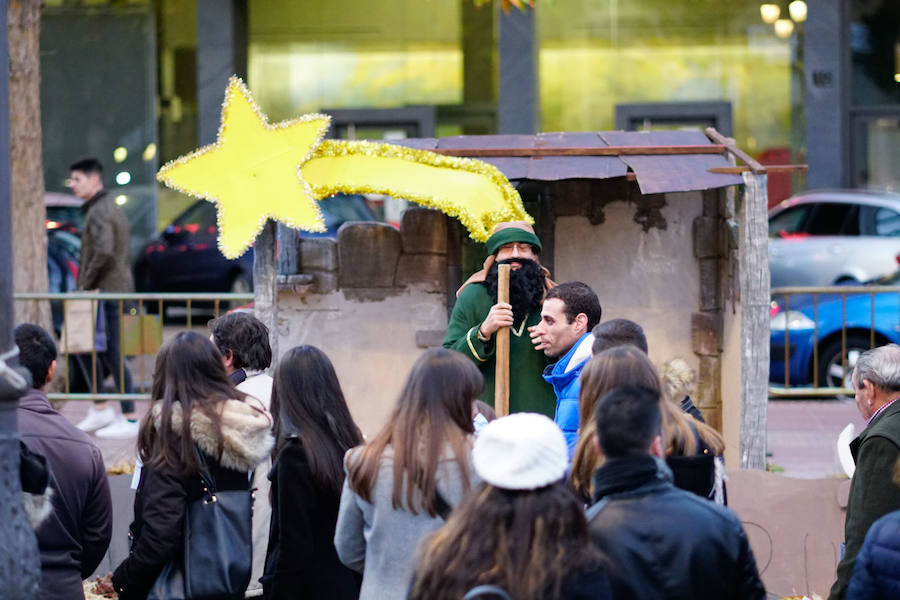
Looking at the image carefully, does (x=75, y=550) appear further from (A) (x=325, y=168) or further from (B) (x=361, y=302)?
(B) (x=361, y=302)

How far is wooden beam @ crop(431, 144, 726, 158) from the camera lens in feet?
24.0

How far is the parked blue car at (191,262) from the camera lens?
1573 cm

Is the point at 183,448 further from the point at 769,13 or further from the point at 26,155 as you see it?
the point at 769,13

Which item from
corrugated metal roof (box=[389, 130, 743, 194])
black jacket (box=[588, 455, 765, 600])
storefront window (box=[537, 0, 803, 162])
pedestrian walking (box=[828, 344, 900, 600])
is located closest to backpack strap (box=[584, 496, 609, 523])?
black jacket (box=[588, 455, 765, 600])

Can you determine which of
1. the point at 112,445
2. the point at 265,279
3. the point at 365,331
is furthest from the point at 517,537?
the point at 112,445

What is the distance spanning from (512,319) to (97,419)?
522 centimetres

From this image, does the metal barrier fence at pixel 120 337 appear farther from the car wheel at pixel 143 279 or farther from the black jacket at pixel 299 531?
the car wheel at pixel 143 279

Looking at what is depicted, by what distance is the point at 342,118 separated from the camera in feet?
55.0

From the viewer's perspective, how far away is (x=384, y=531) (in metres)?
3.83

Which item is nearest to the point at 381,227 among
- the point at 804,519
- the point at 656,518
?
the point at 804,519

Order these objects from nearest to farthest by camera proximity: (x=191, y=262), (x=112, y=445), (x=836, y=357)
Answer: (x=112, y=445) < (x=836, y=357) < (x=191, y=262)

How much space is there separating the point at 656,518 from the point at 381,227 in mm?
4742

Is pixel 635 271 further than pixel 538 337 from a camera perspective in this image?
Yes

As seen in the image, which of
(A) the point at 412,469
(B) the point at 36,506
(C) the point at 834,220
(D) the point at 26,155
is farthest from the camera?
(C) the point at 834,220
